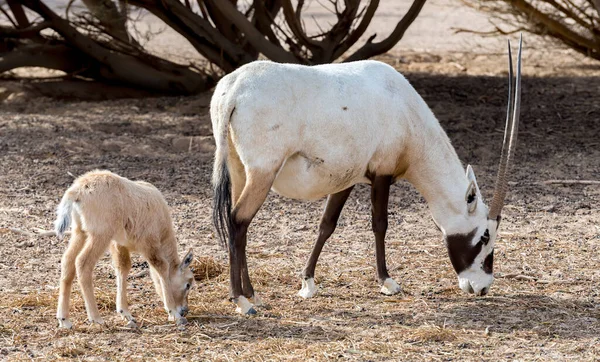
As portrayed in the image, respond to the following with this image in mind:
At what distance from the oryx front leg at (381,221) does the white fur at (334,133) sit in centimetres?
8

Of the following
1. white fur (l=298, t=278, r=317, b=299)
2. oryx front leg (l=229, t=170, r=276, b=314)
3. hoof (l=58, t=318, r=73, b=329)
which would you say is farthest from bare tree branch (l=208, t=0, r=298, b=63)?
hoof (l=58, t=318, r=73, b=329)

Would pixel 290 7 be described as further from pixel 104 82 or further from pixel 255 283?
pixel 255 283

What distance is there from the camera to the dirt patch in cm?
516

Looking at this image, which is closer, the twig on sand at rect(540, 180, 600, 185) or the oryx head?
the oryx head

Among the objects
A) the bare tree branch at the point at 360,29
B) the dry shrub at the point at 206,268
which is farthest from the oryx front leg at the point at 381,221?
the bare tree branch at the point at 360,29

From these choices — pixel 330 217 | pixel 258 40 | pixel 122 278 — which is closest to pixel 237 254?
pixel 122 278

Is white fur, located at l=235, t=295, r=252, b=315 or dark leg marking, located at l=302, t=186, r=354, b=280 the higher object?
dark leg marking, located at l=302, t=186, r=354, b=280

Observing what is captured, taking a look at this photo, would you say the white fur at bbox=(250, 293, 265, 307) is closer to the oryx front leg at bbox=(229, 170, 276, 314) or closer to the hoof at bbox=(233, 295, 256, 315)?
the oryx front leg at bbox=(229, 170, 276, 314)

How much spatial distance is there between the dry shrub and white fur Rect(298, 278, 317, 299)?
67 cm

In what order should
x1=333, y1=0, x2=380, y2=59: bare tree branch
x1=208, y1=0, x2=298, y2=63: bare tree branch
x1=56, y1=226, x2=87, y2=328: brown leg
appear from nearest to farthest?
x1=56, y1=226, x2=87, y2=328: brown leg, x1=333, y1=0, x2=380, y2=59: bare tree branch, x1=208, y1=0, x2=298, y2=63: bare tree branch

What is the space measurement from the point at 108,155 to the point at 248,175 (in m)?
4.45

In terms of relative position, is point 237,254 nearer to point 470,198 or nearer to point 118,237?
point 118,237

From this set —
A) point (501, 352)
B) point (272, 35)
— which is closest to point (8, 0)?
point (272, 35)

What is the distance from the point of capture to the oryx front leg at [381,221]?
609cm
